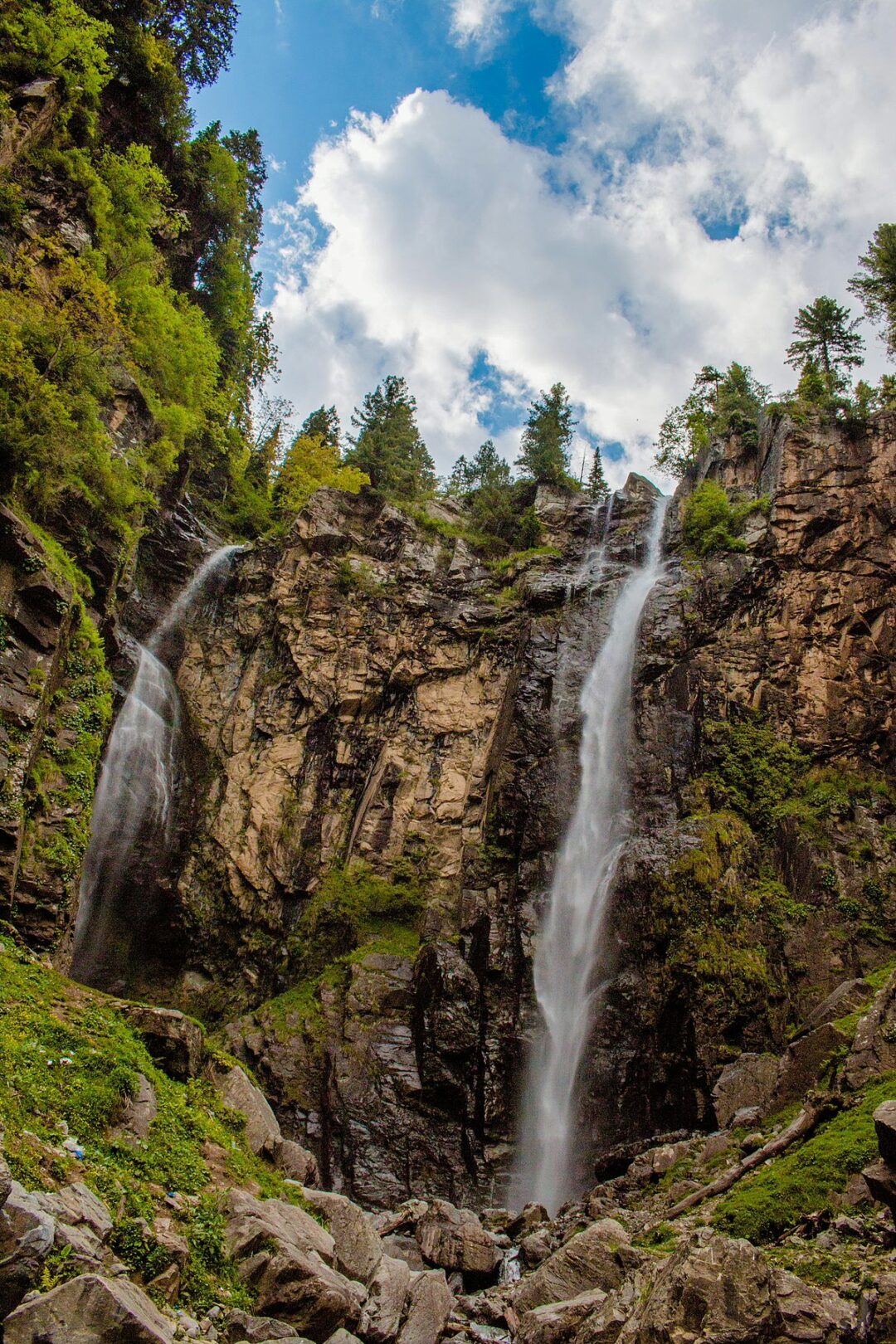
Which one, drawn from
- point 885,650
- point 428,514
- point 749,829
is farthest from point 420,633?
point 885,650

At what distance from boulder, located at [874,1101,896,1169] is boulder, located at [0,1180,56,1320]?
6.49m

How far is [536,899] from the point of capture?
22719 millimetres

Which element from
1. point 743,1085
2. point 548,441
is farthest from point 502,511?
point 743,1085

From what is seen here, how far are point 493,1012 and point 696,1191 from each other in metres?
9.67

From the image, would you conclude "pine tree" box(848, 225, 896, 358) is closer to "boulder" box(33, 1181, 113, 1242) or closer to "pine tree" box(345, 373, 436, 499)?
"pine tree" box(345, 373, 436, 499)

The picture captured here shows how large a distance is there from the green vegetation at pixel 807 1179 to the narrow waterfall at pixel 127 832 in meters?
18.1

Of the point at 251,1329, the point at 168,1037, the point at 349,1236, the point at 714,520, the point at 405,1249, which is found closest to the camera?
the point at 251,1329

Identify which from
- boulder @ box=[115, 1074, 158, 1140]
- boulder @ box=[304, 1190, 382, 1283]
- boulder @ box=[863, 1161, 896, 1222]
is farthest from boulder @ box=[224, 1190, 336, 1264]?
boulder @ box=[863, 1161, 896, 1222]

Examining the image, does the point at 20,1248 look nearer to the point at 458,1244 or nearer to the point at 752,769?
the point at 458,1244

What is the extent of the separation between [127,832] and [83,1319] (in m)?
20.5

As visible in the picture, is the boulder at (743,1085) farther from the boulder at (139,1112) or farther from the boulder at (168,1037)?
the boulder at (139,1112)

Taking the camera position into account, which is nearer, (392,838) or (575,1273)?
(575,1273)

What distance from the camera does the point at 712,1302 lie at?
20.5 feet

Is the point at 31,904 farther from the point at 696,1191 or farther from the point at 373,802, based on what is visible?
Answer: the point at 373,802
